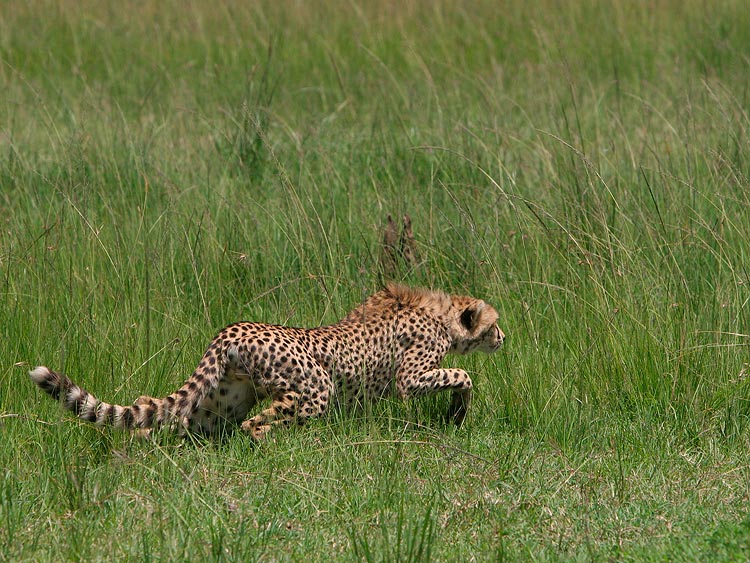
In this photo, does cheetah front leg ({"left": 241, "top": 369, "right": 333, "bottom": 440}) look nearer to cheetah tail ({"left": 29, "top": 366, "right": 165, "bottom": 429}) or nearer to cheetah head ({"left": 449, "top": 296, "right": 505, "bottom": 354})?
cheetah tail ({"left": 29, "top": 366, "right": 165, "bottom": 429})

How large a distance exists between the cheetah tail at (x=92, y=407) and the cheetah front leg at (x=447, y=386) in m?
1.18

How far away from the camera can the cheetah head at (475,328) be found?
18.5 feet

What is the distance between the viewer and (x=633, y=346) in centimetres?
534

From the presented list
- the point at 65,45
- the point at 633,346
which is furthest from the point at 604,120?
the point at 65,45

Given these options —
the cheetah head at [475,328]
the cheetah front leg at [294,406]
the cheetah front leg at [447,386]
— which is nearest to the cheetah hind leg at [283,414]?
the cheetah front leg at [294,406]

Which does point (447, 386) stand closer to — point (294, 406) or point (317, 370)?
point (317, 370)

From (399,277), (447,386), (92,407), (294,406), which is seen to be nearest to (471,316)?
(447,386)

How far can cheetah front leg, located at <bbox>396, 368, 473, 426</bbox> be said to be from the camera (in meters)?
5.18

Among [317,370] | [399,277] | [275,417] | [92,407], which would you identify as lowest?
[399,277]

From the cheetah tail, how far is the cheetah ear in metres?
1.64

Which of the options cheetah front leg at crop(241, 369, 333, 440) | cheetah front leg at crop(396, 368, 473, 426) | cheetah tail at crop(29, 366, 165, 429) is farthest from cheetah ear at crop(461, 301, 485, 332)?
cheetah tail at crop(29, 366, 165, 429)

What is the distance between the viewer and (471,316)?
223 inches

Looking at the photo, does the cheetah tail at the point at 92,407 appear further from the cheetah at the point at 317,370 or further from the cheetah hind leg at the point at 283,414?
the cheetah hind leg at the point at 283,414

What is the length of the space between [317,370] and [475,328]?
102 centimetres
